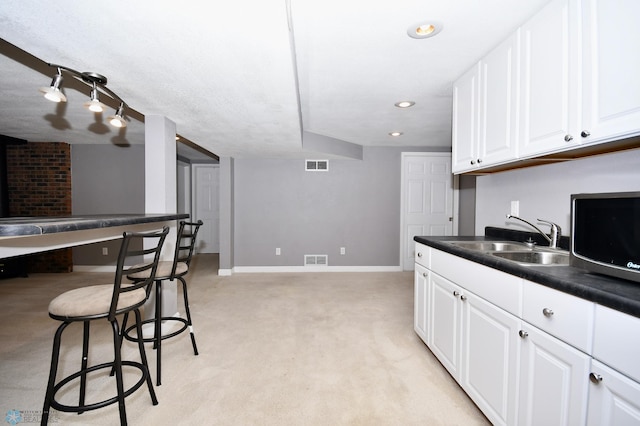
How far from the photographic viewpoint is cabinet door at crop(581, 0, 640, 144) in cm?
106

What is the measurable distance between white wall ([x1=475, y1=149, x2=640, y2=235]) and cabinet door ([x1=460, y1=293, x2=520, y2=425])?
0.79m

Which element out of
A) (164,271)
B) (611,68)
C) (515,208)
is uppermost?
(611,68)

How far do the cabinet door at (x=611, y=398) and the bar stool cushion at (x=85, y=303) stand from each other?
6.31 ft

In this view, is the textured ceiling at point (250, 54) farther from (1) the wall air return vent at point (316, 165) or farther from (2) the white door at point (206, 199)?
(2) the white door at point (206, 199)

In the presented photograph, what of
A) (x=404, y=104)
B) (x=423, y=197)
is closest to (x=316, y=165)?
(x=423, y=197)

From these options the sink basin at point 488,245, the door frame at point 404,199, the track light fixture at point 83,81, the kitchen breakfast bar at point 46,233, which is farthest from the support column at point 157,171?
the door frame at point 404,199

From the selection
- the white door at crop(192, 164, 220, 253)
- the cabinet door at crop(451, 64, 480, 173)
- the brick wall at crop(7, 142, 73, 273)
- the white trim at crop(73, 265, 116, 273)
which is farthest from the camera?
the white door at crop(192, 164, 220, 253)

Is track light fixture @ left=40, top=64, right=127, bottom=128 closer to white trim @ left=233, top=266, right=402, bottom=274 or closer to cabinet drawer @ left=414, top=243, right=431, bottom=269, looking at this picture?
cabinet drawer @ left=414, top=243, right=431, bottom=269

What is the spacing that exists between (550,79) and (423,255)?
4.48 feet

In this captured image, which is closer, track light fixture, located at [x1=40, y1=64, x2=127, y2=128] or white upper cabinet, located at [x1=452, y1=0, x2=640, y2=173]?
white upper cabinet, located at [x1=452, y1=0, x2=640, y2=173]

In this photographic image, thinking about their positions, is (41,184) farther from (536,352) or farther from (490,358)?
(536,352)

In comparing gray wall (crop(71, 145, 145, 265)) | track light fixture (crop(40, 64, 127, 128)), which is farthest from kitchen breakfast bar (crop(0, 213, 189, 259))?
gray wall (crop(71, 145, 145, 265))

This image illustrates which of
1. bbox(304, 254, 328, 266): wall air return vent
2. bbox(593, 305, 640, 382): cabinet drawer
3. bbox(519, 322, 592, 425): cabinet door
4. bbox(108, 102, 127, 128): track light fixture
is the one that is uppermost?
bbox(108, 102, 127, 128): track light fixture

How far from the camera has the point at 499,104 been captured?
176cm
